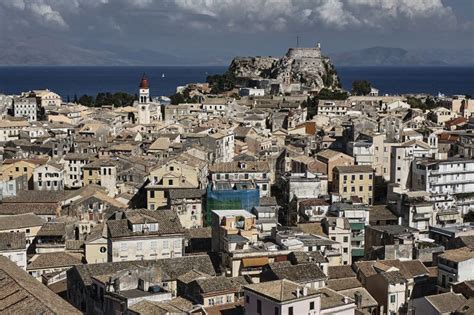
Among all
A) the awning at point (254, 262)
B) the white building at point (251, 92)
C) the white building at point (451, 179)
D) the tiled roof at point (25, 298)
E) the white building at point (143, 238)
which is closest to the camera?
the tiled roof at point (25, 298)

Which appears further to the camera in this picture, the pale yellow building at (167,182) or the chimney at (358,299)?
the pale yellow building at (167,182)

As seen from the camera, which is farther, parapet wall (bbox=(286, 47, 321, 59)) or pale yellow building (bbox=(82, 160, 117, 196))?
parapet wall (bbox=(286, 47, 321, 59))

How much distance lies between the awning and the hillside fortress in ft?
269

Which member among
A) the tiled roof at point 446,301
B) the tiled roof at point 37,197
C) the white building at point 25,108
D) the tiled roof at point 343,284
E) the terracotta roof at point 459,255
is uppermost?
the white building at point 25,108

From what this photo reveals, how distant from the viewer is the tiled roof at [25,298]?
27406mm

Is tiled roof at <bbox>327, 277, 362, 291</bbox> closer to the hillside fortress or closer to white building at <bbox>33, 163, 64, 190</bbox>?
white building at <bbox>33, 163, 64, 190</bbox>

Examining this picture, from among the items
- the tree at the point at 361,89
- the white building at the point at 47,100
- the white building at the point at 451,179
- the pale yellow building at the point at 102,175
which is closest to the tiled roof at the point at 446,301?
the white building at the point at 451,179

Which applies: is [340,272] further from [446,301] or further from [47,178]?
[47,178]

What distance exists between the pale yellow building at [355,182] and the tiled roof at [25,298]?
23881 millimetres

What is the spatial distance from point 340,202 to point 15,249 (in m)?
18.5

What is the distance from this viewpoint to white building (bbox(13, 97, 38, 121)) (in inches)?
3743

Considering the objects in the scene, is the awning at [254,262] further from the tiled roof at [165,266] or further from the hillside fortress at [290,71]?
the hillside fortress at [290,71]

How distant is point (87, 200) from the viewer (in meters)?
47.8

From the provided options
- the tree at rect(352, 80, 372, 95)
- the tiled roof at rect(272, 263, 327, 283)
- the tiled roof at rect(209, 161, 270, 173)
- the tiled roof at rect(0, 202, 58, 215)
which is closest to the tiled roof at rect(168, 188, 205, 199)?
the tiled roof at rect(209, 161, 270, 173)
